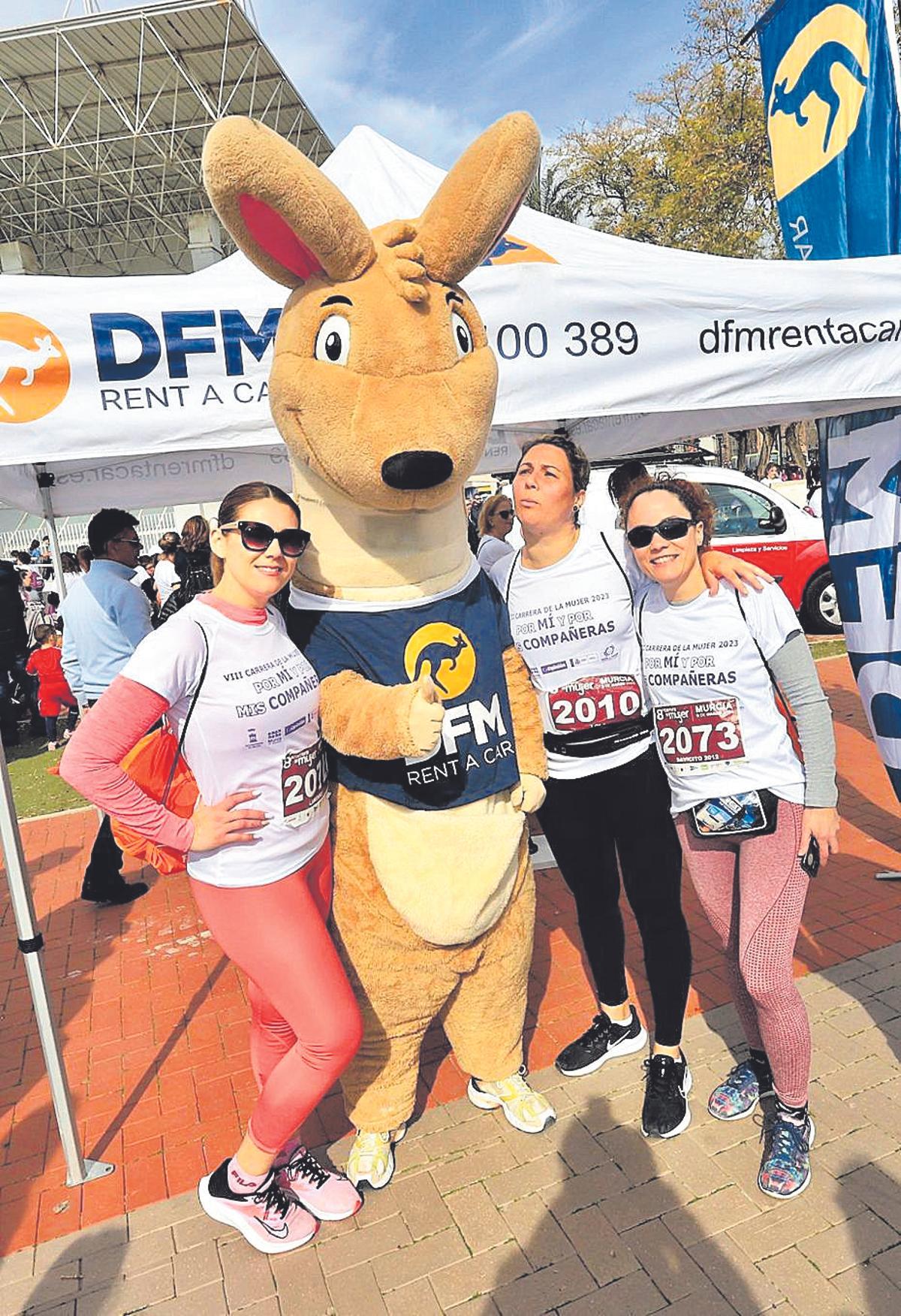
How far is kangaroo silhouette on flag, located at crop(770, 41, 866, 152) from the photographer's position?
11.1 feet

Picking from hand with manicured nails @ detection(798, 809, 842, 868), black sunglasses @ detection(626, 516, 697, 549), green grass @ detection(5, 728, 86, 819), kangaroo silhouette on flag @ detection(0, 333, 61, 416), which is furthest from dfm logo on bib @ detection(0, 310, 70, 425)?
green grass @ detection(5, 728, 86, 819)

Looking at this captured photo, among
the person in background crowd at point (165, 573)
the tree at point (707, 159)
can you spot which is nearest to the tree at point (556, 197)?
the tree at point (707, 159)

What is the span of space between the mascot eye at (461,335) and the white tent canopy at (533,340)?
19.5 inches

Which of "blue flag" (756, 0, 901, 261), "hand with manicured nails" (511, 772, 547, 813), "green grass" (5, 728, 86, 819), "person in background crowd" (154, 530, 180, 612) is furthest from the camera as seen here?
"person in background crowd" (154, 530, 180, 612)

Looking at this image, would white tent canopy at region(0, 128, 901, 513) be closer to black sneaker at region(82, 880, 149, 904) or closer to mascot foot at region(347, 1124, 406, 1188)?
mascot foot at region(347, 1124, 406, 1188)

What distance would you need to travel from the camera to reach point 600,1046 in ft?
10.1

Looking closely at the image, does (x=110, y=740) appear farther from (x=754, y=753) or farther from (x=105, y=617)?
(x=105, y=617)

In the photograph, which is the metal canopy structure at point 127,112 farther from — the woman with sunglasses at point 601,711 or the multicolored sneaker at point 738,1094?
the multicolored sneaker at point 738,1094

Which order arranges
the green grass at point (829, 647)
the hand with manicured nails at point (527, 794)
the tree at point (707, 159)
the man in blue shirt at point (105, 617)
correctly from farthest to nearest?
the tree at point (707, 159) → the green grass at point (829, 647) → the man in blue shirt at point (105, 617) → the hand with manicured nails at point (527, 794)

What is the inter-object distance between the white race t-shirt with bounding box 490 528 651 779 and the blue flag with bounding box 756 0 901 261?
192 centimetres

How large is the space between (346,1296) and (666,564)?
6.87 ft

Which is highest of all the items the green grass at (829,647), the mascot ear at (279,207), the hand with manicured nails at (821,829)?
the mascot ear at (279,207)

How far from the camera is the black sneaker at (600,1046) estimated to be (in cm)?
302

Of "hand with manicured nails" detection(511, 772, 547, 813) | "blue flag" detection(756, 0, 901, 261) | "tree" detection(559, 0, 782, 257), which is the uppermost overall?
"tree" detection(559, 0, 782, 257)
